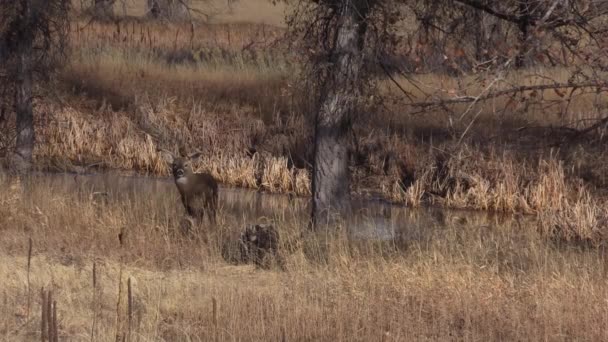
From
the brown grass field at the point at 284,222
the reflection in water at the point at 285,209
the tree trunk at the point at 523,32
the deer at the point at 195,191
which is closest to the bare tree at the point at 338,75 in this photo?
the reflection in water at the point at 285,209

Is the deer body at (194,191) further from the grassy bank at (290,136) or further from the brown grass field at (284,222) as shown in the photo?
the grassy bank at (290,136)

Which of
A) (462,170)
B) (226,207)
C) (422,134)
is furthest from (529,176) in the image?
(226,207)

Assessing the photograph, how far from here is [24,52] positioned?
15.8 m

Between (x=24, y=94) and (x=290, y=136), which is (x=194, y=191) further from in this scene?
(x=290, y=136)

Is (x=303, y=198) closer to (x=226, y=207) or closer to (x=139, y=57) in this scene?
(x=226, y=207)

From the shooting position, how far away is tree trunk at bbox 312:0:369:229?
13.0 meters

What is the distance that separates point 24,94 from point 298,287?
7.53 metres

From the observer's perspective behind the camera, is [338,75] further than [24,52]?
No

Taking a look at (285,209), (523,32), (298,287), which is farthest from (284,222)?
(285,209)

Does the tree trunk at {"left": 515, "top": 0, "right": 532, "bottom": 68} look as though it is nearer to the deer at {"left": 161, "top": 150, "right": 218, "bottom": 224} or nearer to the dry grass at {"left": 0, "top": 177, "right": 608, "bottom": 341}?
the dry grass at {"left": 0, "top": 177, "right": 608, "bottom": 341}

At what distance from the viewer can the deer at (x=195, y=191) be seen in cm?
1399

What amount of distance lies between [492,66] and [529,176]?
32.6 ft

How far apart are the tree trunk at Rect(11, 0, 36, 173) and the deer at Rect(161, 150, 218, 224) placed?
2951mm

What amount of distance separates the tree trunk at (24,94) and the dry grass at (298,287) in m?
2.99
